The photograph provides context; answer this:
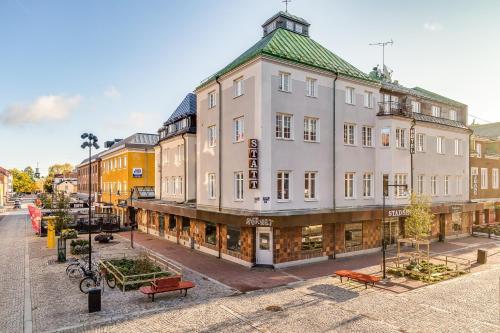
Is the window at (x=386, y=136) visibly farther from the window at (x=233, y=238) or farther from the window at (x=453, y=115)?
the window at (x=233, y=238)

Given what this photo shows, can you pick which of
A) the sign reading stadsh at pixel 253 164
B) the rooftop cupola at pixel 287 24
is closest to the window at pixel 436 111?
the rooftop cupola at pixel 287 24

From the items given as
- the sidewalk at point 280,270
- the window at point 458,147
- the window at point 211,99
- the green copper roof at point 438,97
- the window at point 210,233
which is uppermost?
the green copper roof at point 438,97

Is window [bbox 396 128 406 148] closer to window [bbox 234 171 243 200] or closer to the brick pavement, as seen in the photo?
window [bbox 234 171 243 200]

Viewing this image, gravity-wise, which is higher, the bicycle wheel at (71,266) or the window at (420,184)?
the window at (420,184)

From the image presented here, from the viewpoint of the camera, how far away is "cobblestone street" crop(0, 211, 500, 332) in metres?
13.2

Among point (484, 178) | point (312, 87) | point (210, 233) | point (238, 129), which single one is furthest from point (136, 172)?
point (484, 178)

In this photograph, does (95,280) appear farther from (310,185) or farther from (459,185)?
(459,185)

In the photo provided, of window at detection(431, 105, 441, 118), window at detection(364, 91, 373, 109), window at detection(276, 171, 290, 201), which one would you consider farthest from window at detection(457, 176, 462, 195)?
window at detection(276, 171, 290, 201)

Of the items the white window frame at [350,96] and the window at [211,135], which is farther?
the window at [211,135]

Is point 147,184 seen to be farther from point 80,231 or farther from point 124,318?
point 124,318

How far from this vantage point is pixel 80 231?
41906 mm

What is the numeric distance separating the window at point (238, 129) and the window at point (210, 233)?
690 cm

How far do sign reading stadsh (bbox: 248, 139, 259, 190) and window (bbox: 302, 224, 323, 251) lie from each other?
15.1ft

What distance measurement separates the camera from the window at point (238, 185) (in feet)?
79.7
